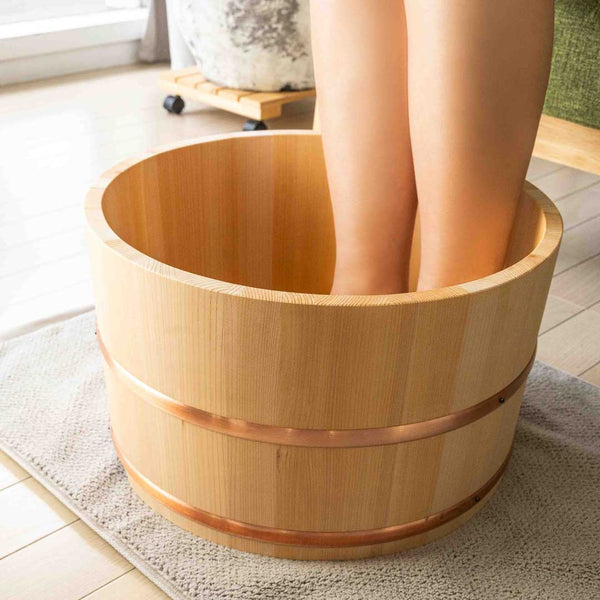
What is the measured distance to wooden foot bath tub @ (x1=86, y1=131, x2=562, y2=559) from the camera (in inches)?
28.4

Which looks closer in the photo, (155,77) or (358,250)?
(358,250)

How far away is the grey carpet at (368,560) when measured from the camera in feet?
2.75

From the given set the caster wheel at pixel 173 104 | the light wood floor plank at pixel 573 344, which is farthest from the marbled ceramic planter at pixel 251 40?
the light wood floor plank at pixel 573 344

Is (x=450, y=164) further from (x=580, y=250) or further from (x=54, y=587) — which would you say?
(x=580, y=250)

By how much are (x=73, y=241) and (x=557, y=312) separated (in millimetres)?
901

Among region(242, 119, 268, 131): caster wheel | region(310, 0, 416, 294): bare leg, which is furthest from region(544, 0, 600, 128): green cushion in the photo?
region(242, 119, 268, 131): caster wheel

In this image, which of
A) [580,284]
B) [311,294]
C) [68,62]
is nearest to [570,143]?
[580,284]

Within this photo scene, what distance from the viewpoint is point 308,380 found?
0.74 m

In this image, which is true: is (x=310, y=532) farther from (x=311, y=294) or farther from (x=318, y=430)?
(x=311, y=294)

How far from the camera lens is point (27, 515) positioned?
0.92m

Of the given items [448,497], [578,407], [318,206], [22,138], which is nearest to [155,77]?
[22,138]

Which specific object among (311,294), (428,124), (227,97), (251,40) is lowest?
(227,97)

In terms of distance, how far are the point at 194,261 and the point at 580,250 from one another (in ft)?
2.85

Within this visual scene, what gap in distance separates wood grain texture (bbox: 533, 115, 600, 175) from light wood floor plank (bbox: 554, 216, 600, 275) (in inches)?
8.1
